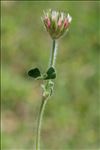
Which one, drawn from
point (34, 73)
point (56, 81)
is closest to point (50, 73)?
point (34, 73)

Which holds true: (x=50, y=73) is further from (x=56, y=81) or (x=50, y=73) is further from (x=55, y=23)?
(x=56, y=81)

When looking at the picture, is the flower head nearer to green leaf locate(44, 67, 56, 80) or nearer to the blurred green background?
green leaf locate(44, 67, 56, 80)

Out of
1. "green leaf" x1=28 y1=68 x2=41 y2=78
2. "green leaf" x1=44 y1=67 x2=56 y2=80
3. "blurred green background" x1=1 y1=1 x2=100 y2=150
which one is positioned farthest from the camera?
"blurred green background" x1=1 y1=1 x2=100 y2=150

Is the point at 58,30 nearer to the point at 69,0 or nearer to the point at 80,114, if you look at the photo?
the point at 80,114

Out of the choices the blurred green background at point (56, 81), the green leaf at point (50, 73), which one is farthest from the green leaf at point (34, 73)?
the blurred green background at point (56, 81)

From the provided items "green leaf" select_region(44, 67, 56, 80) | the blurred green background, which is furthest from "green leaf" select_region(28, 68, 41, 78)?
the blurred green background

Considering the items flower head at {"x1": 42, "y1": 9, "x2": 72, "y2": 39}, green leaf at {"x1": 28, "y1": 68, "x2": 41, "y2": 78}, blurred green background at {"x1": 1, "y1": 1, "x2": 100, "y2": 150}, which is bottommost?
blurred green background at {"x1": 1, "y1": 1, "x2": 100, "y2": 150}

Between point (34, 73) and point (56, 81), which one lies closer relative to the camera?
point (34, 73)
